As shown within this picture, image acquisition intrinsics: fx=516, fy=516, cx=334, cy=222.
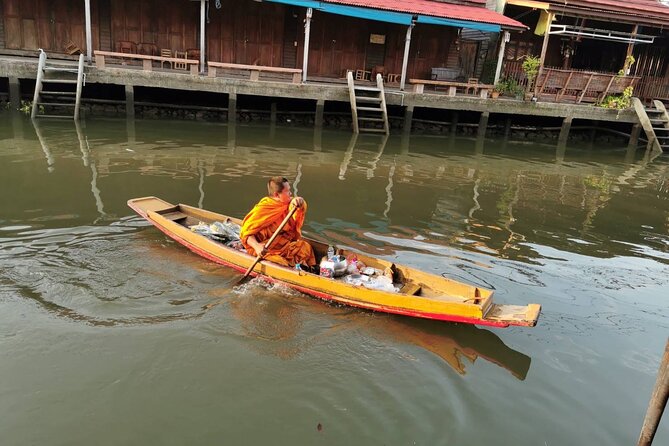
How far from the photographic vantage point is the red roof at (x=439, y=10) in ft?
54.0

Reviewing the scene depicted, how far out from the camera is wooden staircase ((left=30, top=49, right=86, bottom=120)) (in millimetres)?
13938

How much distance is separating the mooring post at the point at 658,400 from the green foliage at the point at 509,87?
1559cm

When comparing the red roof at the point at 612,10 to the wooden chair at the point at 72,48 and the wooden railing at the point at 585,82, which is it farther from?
the wooden chair at the point at 72,48

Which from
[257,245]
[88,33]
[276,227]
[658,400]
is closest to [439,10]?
[88,33]

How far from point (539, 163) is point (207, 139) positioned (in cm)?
923

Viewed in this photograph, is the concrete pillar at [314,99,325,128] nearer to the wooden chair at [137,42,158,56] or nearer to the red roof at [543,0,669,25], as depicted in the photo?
the wooden chair at [137,42,158,56]

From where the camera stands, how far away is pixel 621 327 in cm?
541

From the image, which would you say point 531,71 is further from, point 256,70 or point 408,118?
point 256,70

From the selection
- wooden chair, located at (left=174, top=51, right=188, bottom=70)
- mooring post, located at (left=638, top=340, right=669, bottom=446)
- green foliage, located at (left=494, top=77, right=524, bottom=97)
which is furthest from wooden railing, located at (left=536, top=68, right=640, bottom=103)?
mooring post, located at (left=638, top=340, right=669, bottom=446)

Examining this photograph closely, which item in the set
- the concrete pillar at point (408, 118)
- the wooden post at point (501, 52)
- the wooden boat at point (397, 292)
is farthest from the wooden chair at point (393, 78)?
the wooden boat at point (397, 292)

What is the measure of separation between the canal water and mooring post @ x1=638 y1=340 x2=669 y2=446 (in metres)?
1.11

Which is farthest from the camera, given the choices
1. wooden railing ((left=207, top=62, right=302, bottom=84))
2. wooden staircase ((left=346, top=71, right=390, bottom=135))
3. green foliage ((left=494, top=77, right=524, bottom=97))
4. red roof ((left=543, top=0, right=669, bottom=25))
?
green foliage ((left=494, top=77, right=524, bottom=97))

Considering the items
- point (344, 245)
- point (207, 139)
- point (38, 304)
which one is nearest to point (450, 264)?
point (344, 245)

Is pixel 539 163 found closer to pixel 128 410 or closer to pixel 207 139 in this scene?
pixel 207 139
